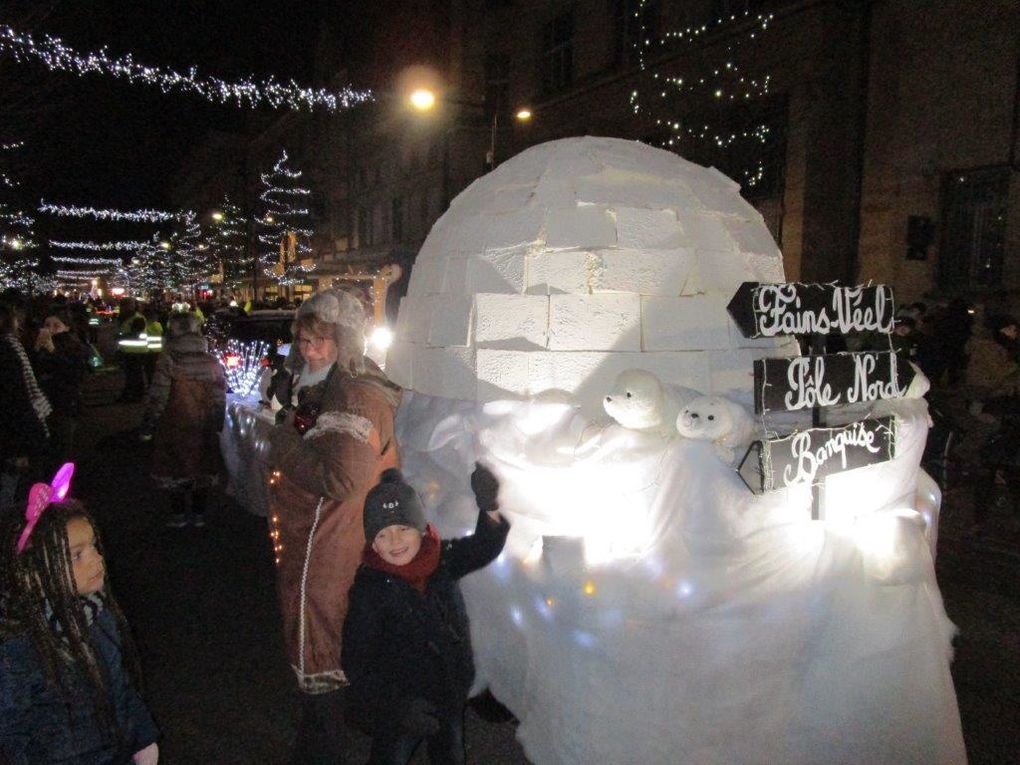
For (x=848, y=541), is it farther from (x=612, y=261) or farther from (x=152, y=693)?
(x=152, y=693)

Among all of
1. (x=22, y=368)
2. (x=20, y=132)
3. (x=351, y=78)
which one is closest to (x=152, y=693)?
(x=22, y=368)

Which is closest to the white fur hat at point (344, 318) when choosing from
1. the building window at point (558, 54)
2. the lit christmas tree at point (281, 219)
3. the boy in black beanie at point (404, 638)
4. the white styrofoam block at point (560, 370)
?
the boy in black beanie at point (404, 638)

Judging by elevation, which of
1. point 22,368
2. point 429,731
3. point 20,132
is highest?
point 20,132

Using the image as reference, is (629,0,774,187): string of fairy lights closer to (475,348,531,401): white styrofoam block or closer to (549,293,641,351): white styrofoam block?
(549,293,641,351): white styrofoam block

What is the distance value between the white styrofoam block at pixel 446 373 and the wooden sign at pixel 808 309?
4.53 ft

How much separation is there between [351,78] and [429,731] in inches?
1425

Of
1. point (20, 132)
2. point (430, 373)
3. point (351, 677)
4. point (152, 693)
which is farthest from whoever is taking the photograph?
point (20, 132)

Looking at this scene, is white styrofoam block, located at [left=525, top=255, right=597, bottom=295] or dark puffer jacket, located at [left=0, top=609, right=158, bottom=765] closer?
dark puffer jacket, located at [left=0, top=609, right=158, bottom=765]

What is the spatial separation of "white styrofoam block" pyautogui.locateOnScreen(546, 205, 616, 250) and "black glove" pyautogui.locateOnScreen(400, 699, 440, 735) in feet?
6.93

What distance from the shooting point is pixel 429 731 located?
2436 mm

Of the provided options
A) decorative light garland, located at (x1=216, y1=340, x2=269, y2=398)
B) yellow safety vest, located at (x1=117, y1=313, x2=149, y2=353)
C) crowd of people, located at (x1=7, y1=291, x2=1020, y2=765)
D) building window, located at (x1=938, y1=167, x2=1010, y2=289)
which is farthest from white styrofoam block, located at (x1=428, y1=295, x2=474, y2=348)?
yellow safety vest, located at (x1=117, y1=313, x2=149, y2=353)

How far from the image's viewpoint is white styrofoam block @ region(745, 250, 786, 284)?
381 centimetres

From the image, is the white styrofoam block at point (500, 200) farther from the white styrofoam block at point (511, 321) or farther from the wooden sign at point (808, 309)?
the wooden sign at point (808, 309)

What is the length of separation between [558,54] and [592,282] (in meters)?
18.8
